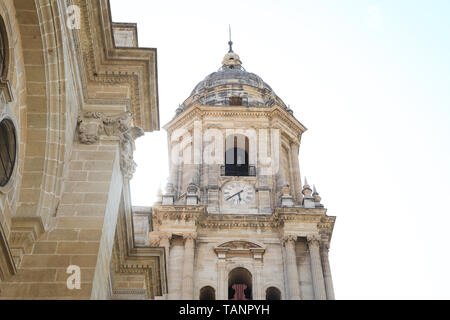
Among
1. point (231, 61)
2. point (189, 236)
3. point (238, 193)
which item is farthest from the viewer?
point (231, 61)

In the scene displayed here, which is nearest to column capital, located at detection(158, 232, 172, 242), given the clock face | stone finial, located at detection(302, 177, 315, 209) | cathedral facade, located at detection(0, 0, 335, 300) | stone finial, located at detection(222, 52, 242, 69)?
the clock face

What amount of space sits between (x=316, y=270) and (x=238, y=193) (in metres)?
6.34

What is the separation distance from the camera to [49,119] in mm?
9977

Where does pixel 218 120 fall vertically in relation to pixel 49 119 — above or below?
above

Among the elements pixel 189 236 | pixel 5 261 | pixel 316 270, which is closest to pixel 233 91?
pixel 189 236

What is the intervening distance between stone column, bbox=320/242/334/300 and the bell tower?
5cm

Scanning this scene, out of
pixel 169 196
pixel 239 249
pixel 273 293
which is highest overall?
pixel 169 196

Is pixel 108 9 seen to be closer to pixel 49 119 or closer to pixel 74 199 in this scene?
pixel 49 119

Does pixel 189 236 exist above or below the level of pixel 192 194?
below

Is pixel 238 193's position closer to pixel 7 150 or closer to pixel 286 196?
pixel 286 196

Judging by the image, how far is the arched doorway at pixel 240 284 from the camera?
1088 inches

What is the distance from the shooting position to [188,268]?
27516mm
